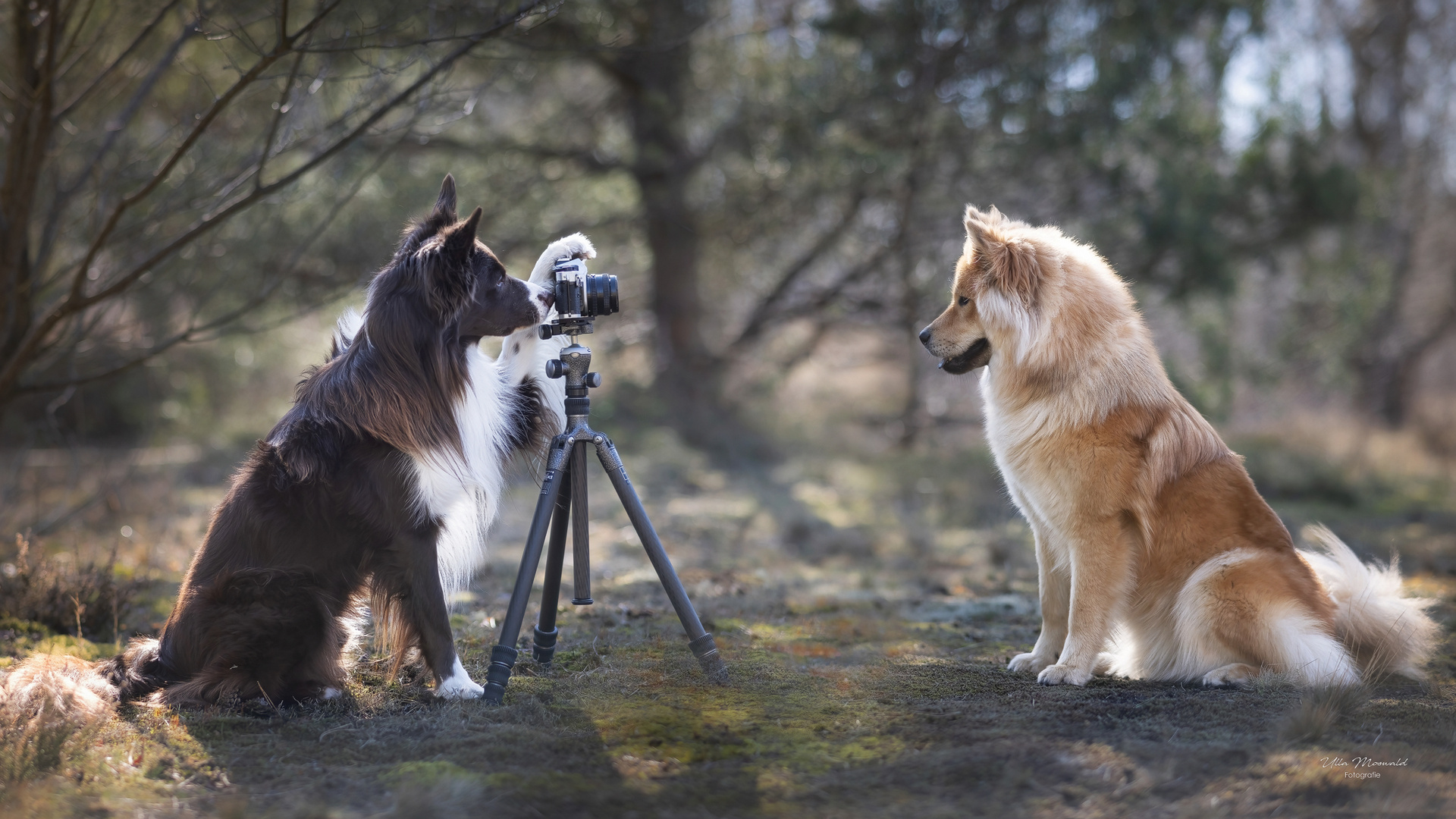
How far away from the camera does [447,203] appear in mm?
3801

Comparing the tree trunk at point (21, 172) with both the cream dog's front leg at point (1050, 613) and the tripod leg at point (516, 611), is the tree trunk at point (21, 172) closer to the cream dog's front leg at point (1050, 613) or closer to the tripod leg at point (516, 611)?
the tripod leg at point (516, 611)

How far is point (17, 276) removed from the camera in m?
5.25

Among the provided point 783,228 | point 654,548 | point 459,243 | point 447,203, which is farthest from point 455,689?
point 783,228

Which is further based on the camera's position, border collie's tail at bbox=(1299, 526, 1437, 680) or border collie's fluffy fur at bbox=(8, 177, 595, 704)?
border collie's tail at bbox=(1299, 526, 1437, 680)

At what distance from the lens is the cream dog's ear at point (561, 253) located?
3740 millimetres

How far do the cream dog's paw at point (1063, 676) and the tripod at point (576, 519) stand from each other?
53.2 inches

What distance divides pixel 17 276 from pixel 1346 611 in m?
7.14

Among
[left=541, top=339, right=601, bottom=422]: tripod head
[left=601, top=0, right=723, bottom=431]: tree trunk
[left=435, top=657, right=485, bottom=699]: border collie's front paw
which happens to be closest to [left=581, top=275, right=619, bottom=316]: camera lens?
[left=541, top=339, right=601, bottom=422]: tripod head

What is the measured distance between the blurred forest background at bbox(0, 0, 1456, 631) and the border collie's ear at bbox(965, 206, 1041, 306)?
9.86ft

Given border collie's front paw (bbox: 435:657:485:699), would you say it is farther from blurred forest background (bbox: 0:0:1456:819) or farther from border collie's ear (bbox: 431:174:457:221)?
border collie's ear (bbox: 431:174:457:221)

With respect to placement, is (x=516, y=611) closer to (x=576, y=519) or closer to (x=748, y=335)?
(x=576, y=519)

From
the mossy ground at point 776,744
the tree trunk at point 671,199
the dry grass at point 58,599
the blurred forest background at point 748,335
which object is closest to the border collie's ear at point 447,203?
the blurred forest background at point 748,335

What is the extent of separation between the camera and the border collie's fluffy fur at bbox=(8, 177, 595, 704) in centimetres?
346

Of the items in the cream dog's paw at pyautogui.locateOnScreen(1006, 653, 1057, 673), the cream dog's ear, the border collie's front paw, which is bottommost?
the cream dog's paw at pyautogui.locateOnScreen(1006, 653, 1057, 673)
